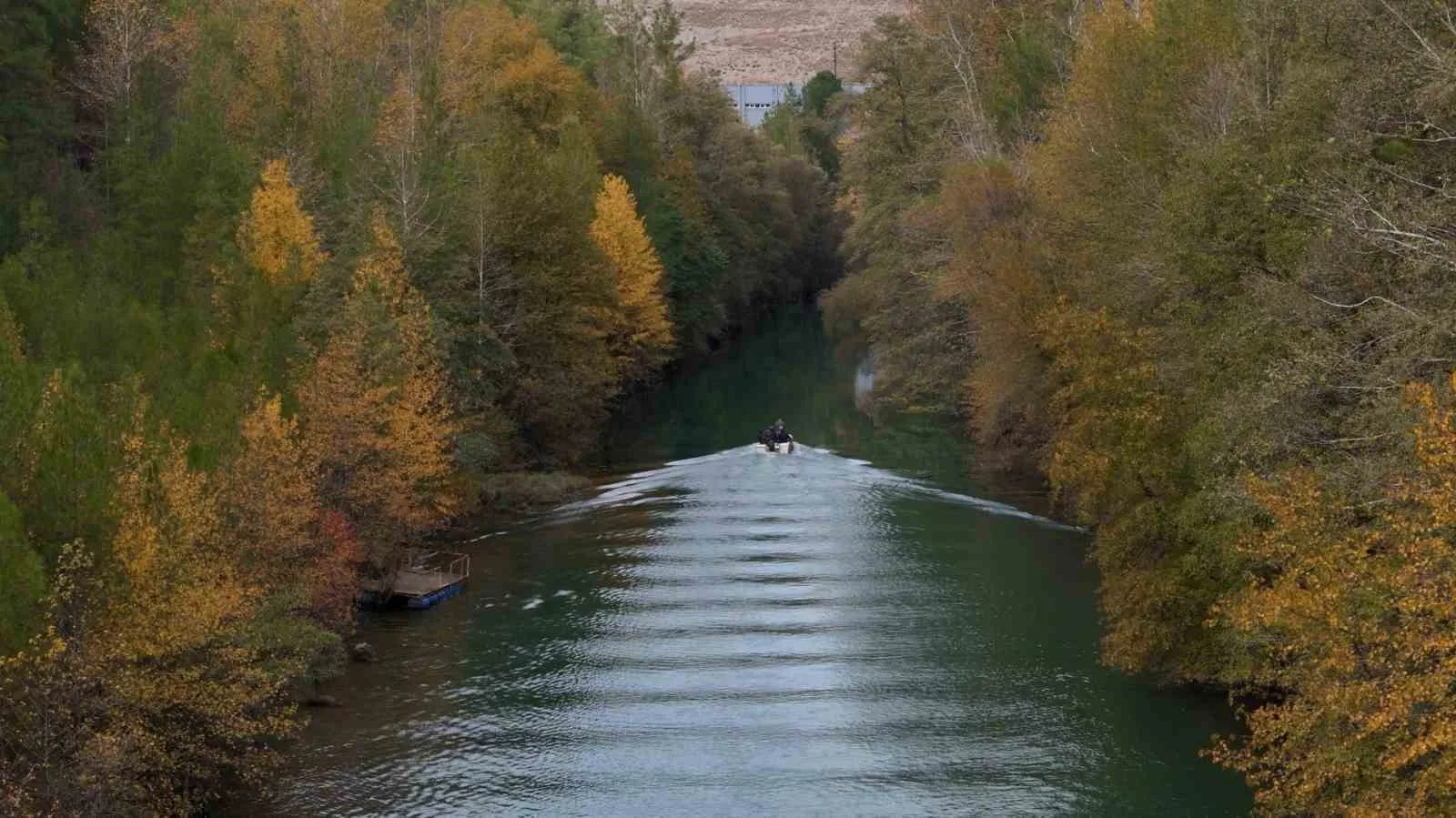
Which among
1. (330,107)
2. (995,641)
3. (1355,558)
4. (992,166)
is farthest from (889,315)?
(1355,558)

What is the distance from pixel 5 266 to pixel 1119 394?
94.2ft

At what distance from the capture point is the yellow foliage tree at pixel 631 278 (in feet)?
268

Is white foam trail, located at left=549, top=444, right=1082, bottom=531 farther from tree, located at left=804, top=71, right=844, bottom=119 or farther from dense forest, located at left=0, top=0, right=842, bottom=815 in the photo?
tree, located at left=804, top=71, right=844, bottom=119

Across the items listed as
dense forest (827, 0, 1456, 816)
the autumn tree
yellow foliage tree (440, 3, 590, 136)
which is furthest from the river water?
yellow foliage tree (440, 3, 590, 136)

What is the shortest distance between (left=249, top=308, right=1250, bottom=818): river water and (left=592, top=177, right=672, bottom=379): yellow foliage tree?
21.6 metres

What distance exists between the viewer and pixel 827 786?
33594 mm

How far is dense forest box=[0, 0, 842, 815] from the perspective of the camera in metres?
26.7

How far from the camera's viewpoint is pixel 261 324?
46188 mm

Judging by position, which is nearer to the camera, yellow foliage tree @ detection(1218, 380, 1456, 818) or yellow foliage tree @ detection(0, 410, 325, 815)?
yellow foliage tree @ detection(1218, 380, 1456, 818)

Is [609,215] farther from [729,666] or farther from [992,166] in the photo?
[729,666]

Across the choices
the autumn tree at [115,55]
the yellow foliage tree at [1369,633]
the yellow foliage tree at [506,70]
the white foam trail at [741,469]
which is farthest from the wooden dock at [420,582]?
the yellow foliage tree at [506,70]

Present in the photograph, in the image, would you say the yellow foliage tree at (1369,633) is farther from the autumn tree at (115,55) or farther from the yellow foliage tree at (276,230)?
the autumn tree at (115,55)

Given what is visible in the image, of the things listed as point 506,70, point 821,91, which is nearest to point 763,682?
point 506,70

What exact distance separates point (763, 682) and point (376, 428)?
14421mm
